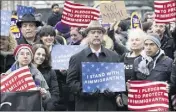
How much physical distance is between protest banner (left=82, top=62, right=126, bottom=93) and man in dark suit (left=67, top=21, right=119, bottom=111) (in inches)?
6.0

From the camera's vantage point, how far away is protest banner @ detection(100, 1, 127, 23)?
11.3 m

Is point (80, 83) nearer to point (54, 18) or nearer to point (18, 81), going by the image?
point (18, 81)

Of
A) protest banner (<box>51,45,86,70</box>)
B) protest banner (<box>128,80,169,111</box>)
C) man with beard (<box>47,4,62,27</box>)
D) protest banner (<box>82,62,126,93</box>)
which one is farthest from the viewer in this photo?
man with beard (<box>47,4,62,27</box>)

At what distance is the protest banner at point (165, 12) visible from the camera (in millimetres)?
11297

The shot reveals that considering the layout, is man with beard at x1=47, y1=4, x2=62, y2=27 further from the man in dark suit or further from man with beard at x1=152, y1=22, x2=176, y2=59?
the man in dark suit

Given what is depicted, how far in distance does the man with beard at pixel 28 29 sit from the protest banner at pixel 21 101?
2.40 meters

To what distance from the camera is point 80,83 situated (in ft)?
27.0

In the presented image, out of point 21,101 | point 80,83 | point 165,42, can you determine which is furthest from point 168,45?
point 21,101

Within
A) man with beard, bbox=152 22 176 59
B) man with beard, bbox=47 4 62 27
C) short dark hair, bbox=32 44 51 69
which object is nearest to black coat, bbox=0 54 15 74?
short dark hair, bbox=32 44 51 69

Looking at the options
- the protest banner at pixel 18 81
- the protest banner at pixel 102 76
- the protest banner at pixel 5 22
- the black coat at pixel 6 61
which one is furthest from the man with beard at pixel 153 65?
the protest banner at pixel 5 22

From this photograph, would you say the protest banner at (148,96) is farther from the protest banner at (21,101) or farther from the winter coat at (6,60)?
the winter coat at (6,60)

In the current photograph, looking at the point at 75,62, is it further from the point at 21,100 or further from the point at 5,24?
the point at 5,24

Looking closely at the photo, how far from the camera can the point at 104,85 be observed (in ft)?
26.4

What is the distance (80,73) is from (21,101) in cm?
120
